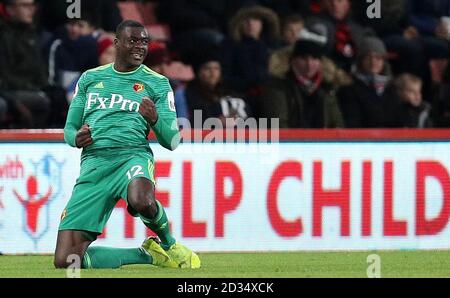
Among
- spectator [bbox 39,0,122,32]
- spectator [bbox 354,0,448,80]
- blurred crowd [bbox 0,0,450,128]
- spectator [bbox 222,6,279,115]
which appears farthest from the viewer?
spectator [bbox 354,0,448,80]

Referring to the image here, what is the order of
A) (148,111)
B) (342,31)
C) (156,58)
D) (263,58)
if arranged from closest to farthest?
(148,111) → (156,58) → (263,58) → (342,31)

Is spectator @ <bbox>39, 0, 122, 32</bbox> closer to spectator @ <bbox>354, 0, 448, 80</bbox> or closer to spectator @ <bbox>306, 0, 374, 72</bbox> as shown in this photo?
spectator @ <bbox>306, 0, 374, 72</bbox>

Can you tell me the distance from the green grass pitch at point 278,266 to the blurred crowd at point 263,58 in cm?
251

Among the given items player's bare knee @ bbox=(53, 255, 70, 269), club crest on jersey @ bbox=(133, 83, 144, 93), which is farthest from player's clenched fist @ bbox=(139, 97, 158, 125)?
player's bare knee @ bbox=(53, 255, 70, 269)

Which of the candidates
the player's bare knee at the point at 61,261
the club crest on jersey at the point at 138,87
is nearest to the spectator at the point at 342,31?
the club crest on jersey at the point at 138,87

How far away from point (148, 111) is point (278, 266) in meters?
1.88

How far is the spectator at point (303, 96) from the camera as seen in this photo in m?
15.0

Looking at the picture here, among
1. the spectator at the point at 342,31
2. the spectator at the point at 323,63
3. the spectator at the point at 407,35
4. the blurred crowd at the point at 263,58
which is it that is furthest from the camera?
the spectator at the point at 407,35

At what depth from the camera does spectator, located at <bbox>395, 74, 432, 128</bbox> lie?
15.9 metres

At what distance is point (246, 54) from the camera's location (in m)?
15.8

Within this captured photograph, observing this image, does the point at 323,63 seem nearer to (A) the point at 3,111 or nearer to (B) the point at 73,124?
→ (A) the point at 3,111

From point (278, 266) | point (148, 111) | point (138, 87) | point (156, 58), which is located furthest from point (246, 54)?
point (148, 111)

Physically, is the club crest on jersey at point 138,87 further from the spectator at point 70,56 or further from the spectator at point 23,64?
the spectator at point 70,56

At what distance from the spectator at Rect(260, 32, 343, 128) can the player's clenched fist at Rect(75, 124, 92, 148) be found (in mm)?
4501
